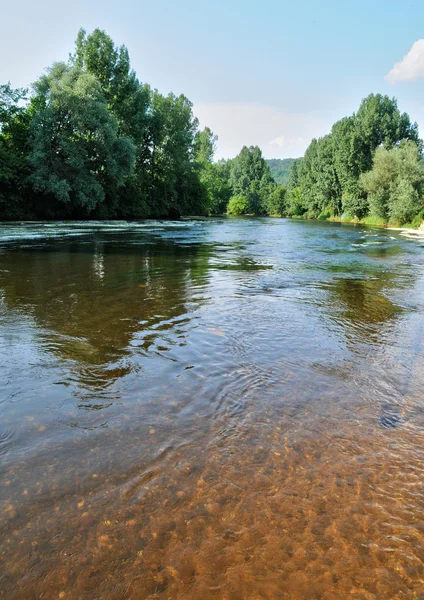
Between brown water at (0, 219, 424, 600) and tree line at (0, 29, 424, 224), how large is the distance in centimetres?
3263

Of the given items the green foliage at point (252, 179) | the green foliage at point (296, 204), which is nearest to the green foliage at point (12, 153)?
the green foliage at point (296, 204)

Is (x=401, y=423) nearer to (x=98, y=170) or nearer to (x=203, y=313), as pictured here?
(x=203, y=313)

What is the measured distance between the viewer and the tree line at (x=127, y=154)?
115 feet

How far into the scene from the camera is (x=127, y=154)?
39.6 meters

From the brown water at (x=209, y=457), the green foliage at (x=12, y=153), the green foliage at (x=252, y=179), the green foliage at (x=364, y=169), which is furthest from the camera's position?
the green foliage at (x=252, y=179)

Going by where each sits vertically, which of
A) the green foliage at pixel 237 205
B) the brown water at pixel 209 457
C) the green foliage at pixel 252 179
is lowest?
the brown water at pixel 209 457

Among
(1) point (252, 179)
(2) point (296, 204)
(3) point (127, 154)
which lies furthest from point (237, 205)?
(3) point (127, 154)

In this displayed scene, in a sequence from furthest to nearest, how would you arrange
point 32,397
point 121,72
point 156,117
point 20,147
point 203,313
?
point 156,117 → point 121,72 → point 20,147 → point 203,313 → point 32,397

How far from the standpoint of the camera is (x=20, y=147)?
3806 centimetres

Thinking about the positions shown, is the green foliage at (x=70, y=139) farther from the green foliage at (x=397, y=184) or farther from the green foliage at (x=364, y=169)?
the green foliage at (x=364, y=169)

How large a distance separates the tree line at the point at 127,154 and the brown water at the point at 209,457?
107 feet

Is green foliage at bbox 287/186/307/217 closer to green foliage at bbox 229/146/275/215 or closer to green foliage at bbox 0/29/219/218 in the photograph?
green foliage at bbox 229/146/275/215

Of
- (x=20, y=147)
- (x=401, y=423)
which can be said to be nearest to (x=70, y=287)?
(x=401, y=423)

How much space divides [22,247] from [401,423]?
57.3ft
